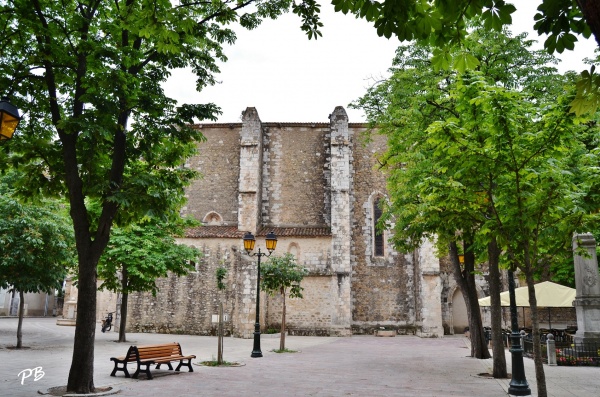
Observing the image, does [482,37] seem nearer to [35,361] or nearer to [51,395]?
[51,395]

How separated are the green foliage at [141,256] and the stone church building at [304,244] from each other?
4684 mm

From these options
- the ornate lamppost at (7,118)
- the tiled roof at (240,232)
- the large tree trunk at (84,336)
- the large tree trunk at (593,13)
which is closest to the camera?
the large tree trunk at (593,13)

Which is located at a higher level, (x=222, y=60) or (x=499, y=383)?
(x=222, y=60)

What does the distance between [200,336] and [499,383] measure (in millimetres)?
18438

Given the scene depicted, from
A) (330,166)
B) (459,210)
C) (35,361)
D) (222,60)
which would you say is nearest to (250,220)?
(330,166)

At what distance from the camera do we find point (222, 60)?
1070 centimetres

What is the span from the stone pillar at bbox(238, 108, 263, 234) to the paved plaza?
36.5 feet

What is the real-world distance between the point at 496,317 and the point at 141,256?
48.6ft

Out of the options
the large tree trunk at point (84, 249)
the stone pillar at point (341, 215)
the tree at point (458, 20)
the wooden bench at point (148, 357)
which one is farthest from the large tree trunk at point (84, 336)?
the stone pillar at point (341, 215)

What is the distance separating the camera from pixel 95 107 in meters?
8.72

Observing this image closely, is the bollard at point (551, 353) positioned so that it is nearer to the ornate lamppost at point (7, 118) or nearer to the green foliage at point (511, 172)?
the green foliage at point (511, 172)

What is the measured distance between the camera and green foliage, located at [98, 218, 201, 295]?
20234 mm

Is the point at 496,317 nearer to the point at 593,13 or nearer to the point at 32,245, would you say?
the point at 593,13

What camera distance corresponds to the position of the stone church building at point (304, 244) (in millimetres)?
26969
